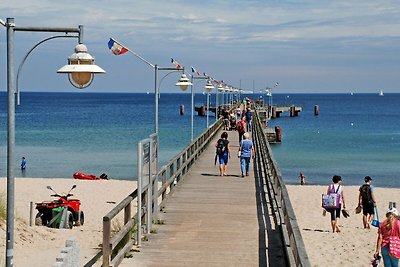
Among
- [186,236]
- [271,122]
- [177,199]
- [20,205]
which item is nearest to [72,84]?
[186,236]

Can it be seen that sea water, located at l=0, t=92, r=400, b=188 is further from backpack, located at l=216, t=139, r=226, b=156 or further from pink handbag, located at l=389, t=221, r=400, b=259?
pink handbag, located at l=389, t=221, r=400, b=259

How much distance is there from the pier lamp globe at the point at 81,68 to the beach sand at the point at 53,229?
721cm

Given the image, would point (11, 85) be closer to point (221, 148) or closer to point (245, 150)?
point (245, 150)

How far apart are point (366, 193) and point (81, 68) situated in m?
11.8

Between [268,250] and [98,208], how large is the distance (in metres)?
15.9

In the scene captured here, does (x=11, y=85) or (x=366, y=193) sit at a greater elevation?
(x=11, y=85)

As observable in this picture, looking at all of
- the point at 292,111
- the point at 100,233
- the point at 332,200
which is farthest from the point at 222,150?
the point at 292,111

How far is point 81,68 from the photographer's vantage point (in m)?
6.57

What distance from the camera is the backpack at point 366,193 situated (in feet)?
55.2

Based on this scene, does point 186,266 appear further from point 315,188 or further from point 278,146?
point 278,146

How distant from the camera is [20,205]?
25719mm

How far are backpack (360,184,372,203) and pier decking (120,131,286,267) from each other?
8.21 ft

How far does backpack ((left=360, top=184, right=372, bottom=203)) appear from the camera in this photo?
16812mm

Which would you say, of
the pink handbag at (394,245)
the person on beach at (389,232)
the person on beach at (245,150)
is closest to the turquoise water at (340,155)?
the person on beach at (245,150)
